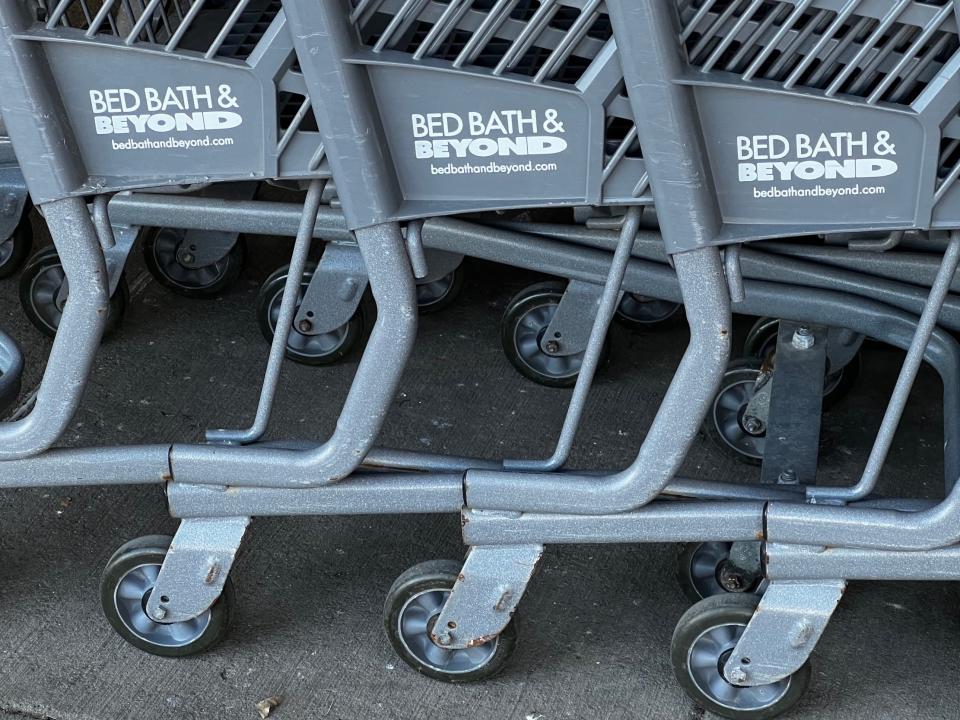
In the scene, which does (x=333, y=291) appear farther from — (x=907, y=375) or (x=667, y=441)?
(x=907, y=375)

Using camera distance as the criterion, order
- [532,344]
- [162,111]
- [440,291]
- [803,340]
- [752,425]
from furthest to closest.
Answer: [440,291]
[532,344]
[752,425]
[803,340]
[162,111]

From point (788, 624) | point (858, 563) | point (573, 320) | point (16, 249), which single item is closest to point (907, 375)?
point (858, 563)

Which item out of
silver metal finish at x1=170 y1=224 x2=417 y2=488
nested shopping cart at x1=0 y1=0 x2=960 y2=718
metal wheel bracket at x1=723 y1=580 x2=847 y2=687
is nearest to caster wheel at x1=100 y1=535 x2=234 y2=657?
nested shopping cart at x1=0 y1=0 x2=960 y2=718

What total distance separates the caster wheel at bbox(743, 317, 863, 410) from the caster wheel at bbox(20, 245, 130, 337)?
1596 millimetres

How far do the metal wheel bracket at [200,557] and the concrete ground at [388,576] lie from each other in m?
0.20

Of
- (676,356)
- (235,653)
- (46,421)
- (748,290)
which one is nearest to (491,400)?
(676,356)

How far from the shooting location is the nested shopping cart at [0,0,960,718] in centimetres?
208

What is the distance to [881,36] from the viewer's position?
Result: 79.8 inches

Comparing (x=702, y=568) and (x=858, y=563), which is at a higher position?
(x=858, y=563)

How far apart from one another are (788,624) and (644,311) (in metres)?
1.29

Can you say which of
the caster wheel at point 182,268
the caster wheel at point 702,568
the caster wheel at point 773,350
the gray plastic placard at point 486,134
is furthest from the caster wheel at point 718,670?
the caster wheel at point 182,268

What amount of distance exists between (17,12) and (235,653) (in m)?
1.27

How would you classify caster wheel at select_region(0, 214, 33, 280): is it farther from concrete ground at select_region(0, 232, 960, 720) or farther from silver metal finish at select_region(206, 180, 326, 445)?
silver metal finish at select_region(206, 180, 326, 445)

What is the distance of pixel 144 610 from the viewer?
2.72 m
